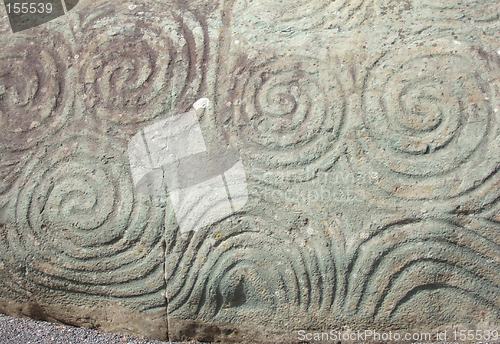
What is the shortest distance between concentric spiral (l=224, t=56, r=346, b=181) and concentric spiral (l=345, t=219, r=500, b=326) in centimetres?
28

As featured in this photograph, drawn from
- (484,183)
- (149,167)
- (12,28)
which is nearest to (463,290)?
(484,183)

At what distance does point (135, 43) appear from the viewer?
2.25 m

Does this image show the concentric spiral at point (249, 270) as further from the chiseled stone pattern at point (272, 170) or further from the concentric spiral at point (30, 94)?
the concentric spiral at point (30, 94)

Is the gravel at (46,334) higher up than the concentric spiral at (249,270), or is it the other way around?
the concentric spiral at (249,270)

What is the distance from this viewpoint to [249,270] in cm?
202

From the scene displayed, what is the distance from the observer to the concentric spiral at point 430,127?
6.30 feet

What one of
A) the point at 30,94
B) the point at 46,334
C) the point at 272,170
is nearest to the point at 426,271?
the point at 272,170

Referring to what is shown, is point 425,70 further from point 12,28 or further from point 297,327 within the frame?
point 12,28

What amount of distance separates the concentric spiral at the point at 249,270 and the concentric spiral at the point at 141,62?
40cm

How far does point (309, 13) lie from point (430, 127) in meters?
0.51

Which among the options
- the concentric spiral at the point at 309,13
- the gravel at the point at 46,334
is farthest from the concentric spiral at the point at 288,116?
the gravel at the point at 46,334

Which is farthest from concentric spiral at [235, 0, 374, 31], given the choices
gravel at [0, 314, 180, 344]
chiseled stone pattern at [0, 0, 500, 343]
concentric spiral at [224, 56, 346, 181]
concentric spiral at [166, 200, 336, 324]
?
gravel at [0, 314, 180, 344]

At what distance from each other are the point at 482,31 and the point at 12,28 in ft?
4.93

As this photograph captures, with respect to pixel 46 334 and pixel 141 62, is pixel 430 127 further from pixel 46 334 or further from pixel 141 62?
pixel 46 334
